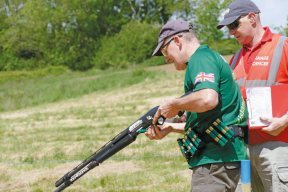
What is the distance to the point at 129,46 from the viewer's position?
6050 cm

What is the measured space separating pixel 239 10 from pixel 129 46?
185 feet

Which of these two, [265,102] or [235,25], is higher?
[235,25]

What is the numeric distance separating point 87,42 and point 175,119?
222 ft

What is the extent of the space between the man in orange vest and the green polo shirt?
0.50m

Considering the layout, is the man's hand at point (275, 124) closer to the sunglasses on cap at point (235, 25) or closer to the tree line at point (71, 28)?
the sunglasses on cap at point (235, 25)

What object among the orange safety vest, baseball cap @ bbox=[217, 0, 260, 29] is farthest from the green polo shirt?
baseball cap @ bbox=[217, 0, 260, 29]

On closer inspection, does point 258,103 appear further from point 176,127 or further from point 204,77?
point 204,77

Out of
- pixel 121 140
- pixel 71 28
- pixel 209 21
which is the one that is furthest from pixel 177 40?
pixel 71 28

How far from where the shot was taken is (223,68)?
3.55m

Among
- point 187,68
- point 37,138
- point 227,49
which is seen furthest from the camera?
point 227,49

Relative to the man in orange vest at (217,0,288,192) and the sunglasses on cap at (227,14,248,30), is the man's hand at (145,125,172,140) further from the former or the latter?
the sunglasses on cap at (227,14,248,30)

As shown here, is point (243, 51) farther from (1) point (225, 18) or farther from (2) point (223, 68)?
(2) point (223, 68)

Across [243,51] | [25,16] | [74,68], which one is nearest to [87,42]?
[74,68]

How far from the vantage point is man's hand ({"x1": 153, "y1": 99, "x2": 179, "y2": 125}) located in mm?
3551
